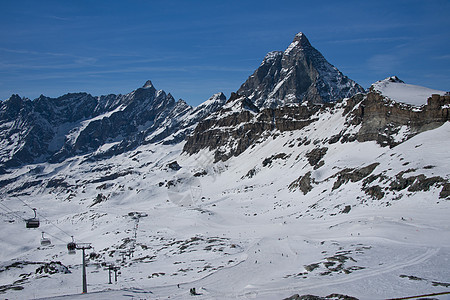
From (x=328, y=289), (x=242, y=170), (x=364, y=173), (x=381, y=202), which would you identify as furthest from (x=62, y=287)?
(x=242, y=170)

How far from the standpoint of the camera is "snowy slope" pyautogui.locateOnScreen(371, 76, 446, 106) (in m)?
93.9

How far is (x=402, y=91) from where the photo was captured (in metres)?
104

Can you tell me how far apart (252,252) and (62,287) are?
21387 millimetres

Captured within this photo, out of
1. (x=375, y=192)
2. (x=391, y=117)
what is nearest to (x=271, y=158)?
(x=391, y=117)

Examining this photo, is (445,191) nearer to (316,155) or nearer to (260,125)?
(316,155)

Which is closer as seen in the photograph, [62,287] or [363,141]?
[62,287]

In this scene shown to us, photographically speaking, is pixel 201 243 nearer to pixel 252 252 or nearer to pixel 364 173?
pixel 252 252

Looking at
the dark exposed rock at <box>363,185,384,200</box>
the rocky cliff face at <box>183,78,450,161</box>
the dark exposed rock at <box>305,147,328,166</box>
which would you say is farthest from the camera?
the dark exposed rock at <box>305,147,328,166</box>

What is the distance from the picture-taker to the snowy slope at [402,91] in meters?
93.9

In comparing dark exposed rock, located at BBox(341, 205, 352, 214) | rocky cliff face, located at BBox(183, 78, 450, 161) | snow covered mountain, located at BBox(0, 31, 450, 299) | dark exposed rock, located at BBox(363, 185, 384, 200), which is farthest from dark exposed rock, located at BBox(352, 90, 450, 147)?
dark exposed rock, located at BBox(341, 205, 352, 214)

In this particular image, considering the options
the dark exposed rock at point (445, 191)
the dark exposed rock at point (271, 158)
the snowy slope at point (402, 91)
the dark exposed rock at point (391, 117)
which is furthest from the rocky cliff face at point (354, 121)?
the dark exposed rock at point (445, 191)

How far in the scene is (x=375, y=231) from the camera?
43.3m

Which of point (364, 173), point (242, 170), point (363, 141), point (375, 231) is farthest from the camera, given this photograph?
point (242, 170)

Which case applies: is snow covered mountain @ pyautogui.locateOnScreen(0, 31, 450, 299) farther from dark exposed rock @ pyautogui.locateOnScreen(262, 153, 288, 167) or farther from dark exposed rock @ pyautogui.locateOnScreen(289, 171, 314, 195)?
dark exposed rock @ pyautogui.locateOnScreen(262, 153, 288, 167)
